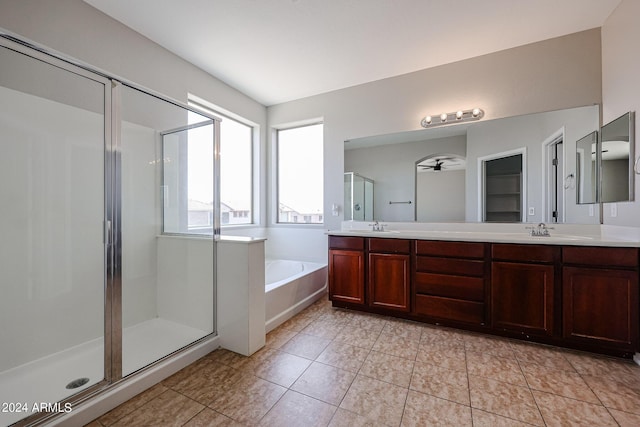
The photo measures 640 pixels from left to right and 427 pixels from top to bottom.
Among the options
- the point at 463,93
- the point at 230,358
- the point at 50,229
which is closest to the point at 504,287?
the point at 463,93

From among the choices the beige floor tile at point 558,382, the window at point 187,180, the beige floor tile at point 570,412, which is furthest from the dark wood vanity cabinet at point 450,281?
the window at point 187,180

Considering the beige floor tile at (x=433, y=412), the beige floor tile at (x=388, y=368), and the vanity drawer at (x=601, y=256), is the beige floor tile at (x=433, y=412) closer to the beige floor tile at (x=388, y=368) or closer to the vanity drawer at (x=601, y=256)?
the beige floor tile at (x=388, y=368)

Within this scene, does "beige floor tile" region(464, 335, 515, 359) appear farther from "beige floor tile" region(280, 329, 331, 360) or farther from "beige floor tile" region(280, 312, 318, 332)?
"beige floor tile" region(280, 312, 318, 332)

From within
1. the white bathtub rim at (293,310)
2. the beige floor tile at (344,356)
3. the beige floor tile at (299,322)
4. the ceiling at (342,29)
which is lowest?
the beige floor tile at (344,356)

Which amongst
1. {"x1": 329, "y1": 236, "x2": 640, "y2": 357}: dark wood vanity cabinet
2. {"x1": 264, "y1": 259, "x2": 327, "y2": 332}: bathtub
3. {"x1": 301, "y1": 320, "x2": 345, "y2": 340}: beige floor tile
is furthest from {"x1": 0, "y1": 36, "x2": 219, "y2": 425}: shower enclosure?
{"x1": 329, "y1": 236, "x2": 640, "y2": 357}: dark wood vanity cabinet

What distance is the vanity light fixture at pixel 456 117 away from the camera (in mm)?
2672

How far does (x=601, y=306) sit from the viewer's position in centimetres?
185

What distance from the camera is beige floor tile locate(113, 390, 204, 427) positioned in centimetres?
132

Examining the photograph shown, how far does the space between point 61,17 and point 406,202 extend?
3.35m

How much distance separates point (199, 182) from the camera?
2521 millimetres

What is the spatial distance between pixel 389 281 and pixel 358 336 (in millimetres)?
617

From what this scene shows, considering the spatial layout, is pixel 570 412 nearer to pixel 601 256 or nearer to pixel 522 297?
pixel 522 297

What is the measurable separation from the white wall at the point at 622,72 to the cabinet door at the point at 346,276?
210 centimetres

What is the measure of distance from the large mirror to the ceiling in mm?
739
